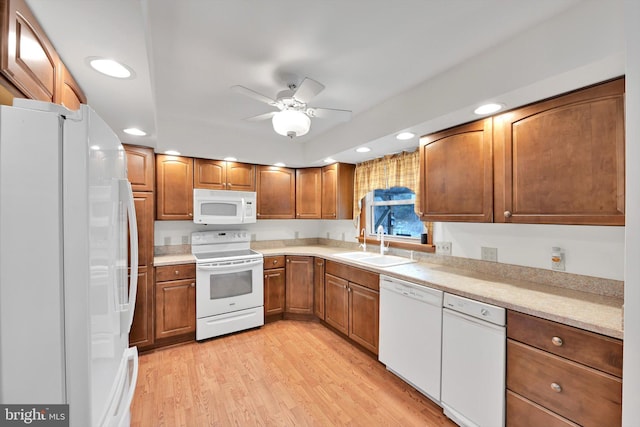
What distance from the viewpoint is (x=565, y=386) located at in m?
1.32

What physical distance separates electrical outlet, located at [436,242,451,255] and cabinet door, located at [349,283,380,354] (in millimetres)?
740

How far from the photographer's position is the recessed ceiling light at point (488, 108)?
1.72m

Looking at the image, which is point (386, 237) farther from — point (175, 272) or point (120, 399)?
point (120, 399)

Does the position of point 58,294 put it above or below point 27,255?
below

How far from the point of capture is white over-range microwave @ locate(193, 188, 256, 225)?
318 centimetres

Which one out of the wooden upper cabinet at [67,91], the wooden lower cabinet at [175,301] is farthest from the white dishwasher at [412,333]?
the wooden upper cabinet at [67,91]

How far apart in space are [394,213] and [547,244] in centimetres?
157

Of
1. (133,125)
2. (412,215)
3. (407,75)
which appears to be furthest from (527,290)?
(133,125)

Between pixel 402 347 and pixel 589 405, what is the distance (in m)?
1.12

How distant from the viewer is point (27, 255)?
717 millimetres

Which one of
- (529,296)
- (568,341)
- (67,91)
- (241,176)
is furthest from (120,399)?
(241,176)

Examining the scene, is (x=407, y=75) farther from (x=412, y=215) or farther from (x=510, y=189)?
(x=412, y=215)

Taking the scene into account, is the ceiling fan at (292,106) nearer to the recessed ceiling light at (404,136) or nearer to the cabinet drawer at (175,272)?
the recessed ceiling light at (404,136)
